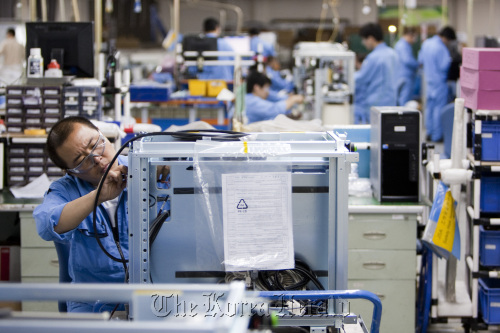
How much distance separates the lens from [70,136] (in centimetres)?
270

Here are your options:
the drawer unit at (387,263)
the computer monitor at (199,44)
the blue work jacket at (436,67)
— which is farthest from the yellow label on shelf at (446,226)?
the blue work jacket at (436,67)

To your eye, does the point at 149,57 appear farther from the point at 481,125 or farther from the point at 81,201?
the point at 81,201

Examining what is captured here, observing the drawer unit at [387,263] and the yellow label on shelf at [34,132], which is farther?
the yellow label on shelf at [34,132]

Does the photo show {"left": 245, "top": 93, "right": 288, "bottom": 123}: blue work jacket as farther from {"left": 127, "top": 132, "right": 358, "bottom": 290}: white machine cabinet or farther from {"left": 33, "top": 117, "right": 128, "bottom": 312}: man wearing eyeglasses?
{"left": 127, "top": 132, "right": 358, "bottom": 290}: white machine cabinet

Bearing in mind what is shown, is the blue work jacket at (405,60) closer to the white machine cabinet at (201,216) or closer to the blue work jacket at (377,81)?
the blue work jacket at (377,81)

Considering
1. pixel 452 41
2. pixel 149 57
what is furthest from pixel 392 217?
pixel 149 57

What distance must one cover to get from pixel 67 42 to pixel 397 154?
2.41 metres

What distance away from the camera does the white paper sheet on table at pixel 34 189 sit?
4219mm

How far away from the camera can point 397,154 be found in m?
3.98

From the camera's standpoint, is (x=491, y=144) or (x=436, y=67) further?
(x=436, y=67)

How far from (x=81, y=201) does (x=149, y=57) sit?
1248 centimetres

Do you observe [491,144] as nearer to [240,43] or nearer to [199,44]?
[199,44]

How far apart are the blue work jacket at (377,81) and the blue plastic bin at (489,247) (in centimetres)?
456

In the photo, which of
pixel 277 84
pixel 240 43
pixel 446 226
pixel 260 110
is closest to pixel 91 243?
pixel 446 226
